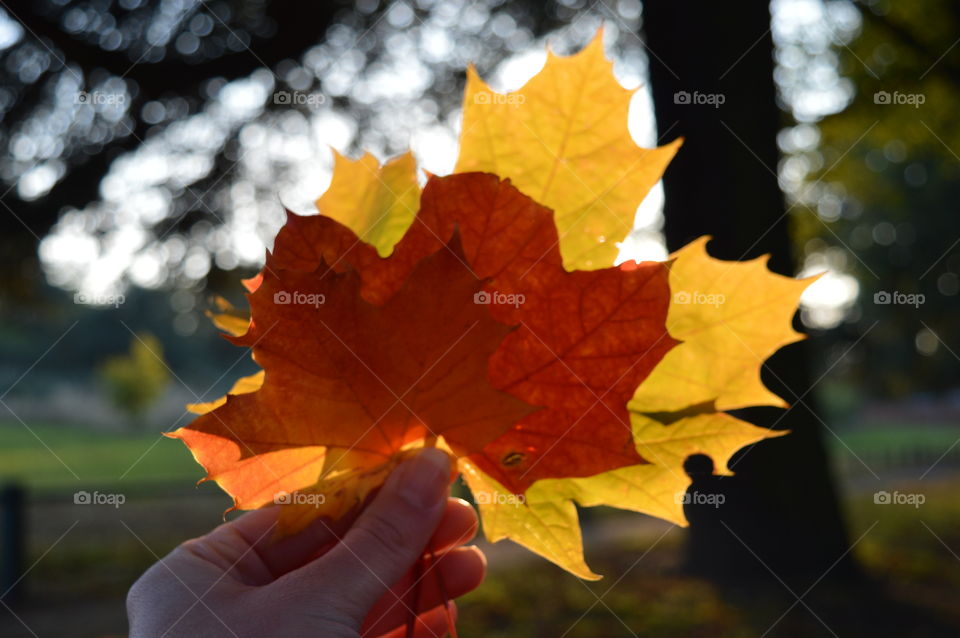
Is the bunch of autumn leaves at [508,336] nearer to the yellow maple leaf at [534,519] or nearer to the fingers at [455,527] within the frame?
the yellow maple leaf at [534,519]

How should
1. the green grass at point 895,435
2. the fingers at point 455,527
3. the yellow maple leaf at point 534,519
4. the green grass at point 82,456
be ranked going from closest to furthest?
the yellow maple leaf at point 534,519, the fingers at point 455,527, the green grass at point 82,456, the green grass at point 895,435

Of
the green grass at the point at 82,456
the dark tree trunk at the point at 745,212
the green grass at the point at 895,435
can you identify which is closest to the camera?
the dark tree trunk at the point at 745,212

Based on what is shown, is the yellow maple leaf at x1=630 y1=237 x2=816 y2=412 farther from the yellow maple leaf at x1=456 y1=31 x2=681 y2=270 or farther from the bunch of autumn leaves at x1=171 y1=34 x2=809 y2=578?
the yellow maple leaf at x1=456 y1=31 x2=681 y2=270

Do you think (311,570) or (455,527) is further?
(455,527)

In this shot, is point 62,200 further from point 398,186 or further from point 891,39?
point 891,39

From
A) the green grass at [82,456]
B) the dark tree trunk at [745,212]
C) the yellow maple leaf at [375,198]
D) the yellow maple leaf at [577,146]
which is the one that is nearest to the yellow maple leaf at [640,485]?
the yellow maple leaf at [577,146]

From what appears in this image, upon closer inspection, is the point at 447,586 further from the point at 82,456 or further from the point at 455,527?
the point at 82,456

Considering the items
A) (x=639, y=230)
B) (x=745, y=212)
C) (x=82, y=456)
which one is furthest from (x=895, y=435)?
(x=639, y=230)

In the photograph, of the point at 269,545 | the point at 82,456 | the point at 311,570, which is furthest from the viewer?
the point at 82,456
